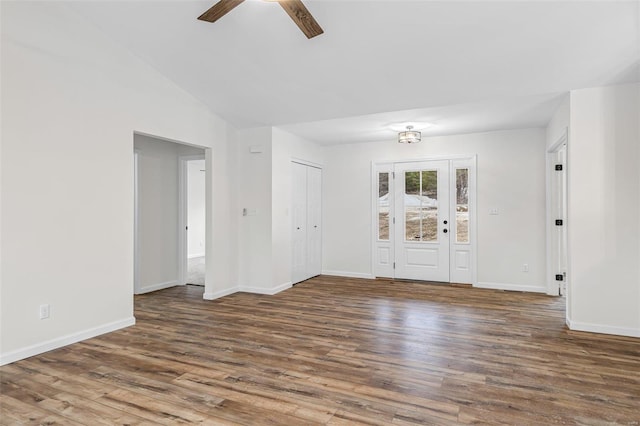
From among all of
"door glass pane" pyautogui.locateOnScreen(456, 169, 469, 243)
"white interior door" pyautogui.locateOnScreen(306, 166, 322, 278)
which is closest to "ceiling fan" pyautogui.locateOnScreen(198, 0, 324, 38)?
"white interior door" pyautogui.locateOnScreen(306, 166, 322, 278)

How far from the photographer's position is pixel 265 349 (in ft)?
10.6

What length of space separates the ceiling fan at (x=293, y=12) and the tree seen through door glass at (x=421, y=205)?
3842 millimetres

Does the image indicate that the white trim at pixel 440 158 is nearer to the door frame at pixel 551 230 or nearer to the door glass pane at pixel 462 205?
the door glass pane at pixel 462 205

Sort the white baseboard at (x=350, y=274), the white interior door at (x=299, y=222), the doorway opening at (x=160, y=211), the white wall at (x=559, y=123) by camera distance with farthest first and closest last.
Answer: the white baseboard at (x=350, y=274), the white interior door at (x=299, y=222), the doorway opening at (x=160, y=211), the white wall at (x=559, y=123)

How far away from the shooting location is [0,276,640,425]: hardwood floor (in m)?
2.20


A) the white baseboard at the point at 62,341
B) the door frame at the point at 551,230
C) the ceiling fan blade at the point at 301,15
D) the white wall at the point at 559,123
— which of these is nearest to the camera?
the ceiling fan blade at the point at 301,15

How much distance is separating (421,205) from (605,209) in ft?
9.35

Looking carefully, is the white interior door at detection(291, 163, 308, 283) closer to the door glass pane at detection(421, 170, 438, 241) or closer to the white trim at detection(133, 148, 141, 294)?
the door glass pane at detection(421, 170, 438, 241)

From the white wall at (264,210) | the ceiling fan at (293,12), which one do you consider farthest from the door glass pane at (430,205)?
the ceiling fan at (293,12)

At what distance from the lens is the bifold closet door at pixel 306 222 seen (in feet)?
20.0

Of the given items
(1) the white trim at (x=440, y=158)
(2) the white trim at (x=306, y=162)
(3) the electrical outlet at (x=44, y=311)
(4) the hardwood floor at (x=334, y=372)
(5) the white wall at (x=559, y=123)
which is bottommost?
(4) the hardwood floor at (x=334, y=372)

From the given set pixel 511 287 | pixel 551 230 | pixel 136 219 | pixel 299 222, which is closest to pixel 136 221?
pixel 136 219

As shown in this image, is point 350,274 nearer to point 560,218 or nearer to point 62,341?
point 560,218

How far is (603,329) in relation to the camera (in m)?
3.66
